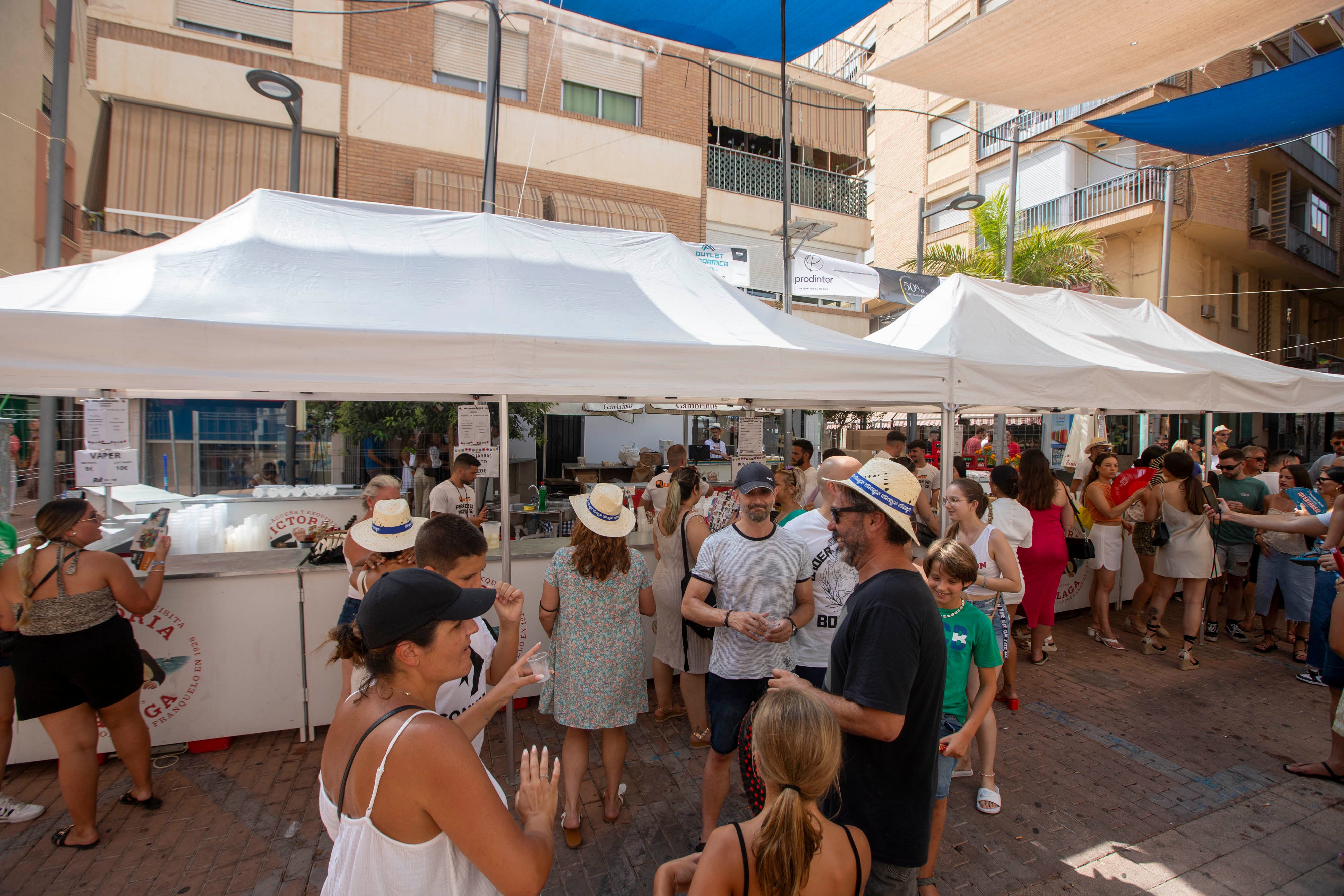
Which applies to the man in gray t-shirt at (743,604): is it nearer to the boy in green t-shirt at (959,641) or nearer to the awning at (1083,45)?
the boy in green t-shirt at (959,641)

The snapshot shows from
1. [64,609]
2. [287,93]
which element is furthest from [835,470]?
[287,93]

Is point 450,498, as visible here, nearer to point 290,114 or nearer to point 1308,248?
point 290,114

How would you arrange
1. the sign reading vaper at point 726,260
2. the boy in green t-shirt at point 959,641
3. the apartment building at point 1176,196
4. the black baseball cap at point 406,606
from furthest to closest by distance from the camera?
the apartment building at point 1176,196 < the sign reading vaper at point 726,260 < the boy in green t-shirt at point 959,641 < the black baseball cap at point 406,606

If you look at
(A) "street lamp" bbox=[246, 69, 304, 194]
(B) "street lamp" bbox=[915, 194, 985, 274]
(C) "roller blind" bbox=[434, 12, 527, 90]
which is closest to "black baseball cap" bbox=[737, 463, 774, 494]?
(A) "street lamp" bbox=[246, 69, 304, 194]

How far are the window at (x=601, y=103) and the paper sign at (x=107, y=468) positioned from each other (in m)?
13.6

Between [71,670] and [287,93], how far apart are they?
802 centimetres

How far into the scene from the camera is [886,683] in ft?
5.70

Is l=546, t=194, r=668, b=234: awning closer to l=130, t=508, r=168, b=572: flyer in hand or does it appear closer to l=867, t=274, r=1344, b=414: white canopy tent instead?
l=867, t=274, r=1344, b=414: white canopy tent

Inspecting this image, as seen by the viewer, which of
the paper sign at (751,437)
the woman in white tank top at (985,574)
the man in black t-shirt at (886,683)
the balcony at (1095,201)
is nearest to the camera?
the man in black t-shirt at (886,683)

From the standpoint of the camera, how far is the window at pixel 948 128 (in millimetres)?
21188

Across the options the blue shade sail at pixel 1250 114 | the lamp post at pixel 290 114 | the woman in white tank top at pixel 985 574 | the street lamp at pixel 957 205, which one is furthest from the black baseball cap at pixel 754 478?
the street lamp at pixel 957 205

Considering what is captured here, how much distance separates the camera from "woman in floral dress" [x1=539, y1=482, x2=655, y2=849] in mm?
3039

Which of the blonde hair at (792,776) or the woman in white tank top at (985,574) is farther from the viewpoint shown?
the woman in white tank top at (985,574)

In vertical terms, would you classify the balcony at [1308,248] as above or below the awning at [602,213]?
above
